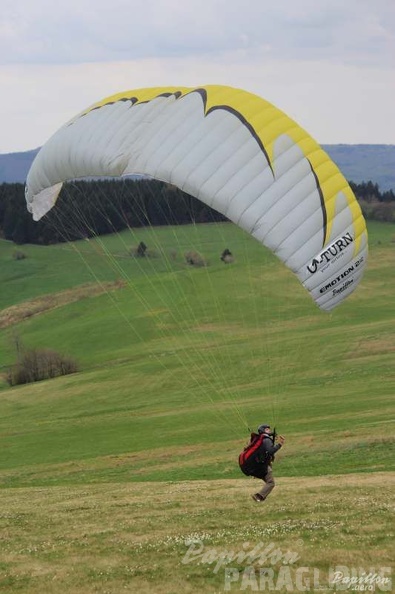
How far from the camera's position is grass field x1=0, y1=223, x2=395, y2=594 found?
43.3ft

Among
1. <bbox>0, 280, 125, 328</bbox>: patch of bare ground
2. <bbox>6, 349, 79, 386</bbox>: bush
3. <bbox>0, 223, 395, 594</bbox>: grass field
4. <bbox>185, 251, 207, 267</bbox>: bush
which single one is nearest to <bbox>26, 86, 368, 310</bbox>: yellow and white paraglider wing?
<bbox>0, 223, 395, 594</bbox>: grass field

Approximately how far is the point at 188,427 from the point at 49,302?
5390 cm

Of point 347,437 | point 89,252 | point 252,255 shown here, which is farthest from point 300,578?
point 89,252

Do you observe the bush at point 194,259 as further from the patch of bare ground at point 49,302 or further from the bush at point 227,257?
the patch of bare ground at point 49,302

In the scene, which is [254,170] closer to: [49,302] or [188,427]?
[188,427]

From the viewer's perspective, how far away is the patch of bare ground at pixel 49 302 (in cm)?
8344

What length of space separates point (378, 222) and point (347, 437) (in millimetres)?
90169

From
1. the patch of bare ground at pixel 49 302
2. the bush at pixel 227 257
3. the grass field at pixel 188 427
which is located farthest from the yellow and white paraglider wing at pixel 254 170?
the bush at pixel 227 257

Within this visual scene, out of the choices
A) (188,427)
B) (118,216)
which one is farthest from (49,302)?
(188,427)

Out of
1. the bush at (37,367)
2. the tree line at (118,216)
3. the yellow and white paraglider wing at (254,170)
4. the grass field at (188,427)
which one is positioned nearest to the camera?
the grass field at (188,427)

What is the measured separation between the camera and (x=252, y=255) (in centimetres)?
9462

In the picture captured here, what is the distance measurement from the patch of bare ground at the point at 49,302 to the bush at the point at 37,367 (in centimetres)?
1949

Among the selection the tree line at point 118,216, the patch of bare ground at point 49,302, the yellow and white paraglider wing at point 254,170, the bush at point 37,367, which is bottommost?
the bush at point 37,367

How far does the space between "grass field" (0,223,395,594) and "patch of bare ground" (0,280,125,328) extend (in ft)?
0.94
